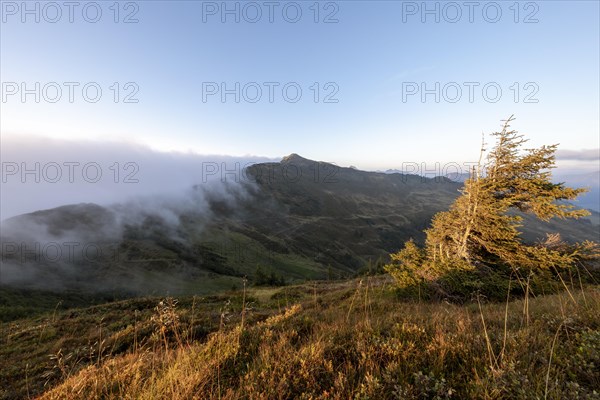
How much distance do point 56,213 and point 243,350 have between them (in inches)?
7582

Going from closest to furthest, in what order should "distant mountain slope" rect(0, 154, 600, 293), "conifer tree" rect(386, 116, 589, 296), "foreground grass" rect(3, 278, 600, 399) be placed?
"foreground grass" rect(3, 278, 600, 399) → "conifer tree" rect(386, 116, 589, 296) → "distant mountain slope" rect(0, 154, 600, 293)

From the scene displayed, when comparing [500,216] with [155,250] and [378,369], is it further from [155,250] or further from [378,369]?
[155,250]

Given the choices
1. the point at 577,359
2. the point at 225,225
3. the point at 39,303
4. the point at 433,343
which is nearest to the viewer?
the point at 577,359

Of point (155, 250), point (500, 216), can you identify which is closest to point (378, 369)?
point (500, 216)

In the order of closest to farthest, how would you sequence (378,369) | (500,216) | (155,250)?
(378,369), (500,216), (155,250)

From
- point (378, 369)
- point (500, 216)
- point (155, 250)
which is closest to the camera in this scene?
point (378, 369)

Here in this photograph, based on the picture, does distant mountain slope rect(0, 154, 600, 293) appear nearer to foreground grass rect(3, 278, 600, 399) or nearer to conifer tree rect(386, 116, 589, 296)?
conifer tree rect(386, 116, 589, 296)

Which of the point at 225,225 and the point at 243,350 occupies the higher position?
the point at 243,350

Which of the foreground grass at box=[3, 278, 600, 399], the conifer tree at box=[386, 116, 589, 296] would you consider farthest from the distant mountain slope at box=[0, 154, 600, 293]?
the foreground grass at box=[3, 278, 600, 399]

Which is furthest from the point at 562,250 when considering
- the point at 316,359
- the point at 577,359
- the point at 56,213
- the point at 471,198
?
the point at 56,213

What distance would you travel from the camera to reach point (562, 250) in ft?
48.8

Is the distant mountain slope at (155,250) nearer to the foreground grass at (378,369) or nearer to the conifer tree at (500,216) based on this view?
the conifer tree at (500,216)

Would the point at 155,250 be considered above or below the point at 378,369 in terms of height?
below

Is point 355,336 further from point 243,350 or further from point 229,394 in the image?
point 229,394
